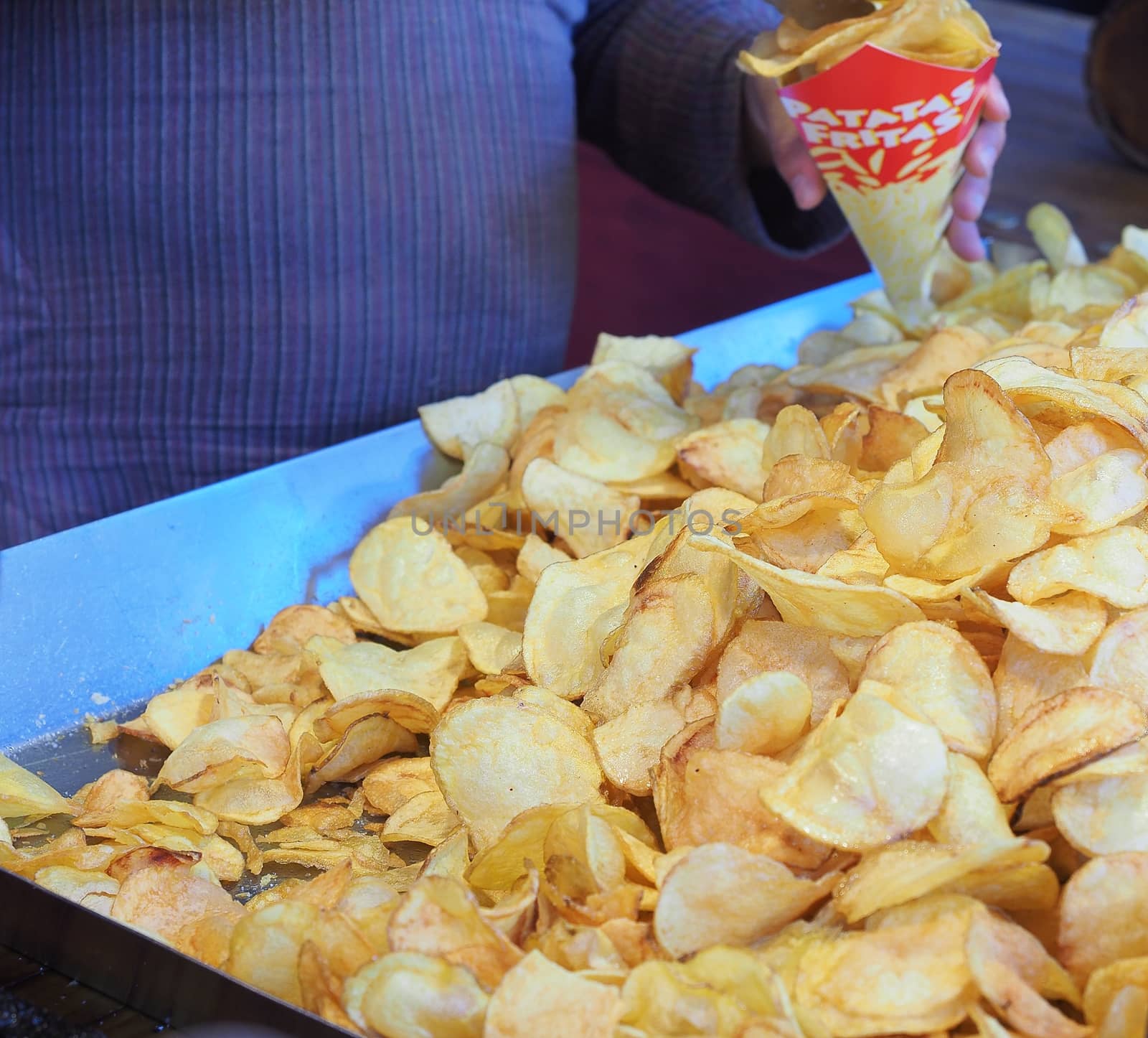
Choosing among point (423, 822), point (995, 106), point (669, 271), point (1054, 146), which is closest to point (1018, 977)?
point (423, 822)

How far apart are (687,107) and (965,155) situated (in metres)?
0.40

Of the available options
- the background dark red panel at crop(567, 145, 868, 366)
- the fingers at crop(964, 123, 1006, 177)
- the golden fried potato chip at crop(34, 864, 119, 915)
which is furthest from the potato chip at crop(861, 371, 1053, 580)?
the background dark red panel at crop(567, 145, 868, 366)

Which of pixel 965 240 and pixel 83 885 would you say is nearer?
pixel 83 885

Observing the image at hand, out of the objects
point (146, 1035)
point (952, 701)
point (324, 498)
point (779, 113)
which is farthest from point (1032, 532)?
point (779, 113)

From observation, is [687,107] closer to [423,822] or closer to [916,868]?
[423,822]

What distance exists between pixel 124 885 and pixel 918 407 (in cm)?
61

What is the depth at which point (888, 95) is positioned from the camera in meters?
0.88

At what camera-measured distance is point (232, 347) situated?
3.84ft

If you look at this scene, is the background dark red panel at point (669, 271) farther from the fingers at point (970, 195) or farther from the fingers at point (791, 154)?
the fingers at point (970, 195)

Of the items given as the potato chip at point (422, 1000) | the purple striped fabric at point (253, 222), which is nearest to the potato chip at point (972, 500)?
the potato chip at point (422, 1000)

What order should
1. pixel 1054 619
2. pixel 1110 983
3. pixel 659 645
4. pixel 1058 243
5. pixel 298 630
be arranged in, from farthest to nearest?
pixel 1058 243
pixel 298 630
pixel 659 645
pixel 1054 619
pixel 1110 983

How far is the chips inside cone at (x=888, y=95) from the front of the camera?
86cm

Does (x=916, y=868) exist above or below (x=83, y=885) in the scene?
above

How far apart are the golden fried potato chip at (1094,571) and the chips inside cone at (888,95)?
44cm
